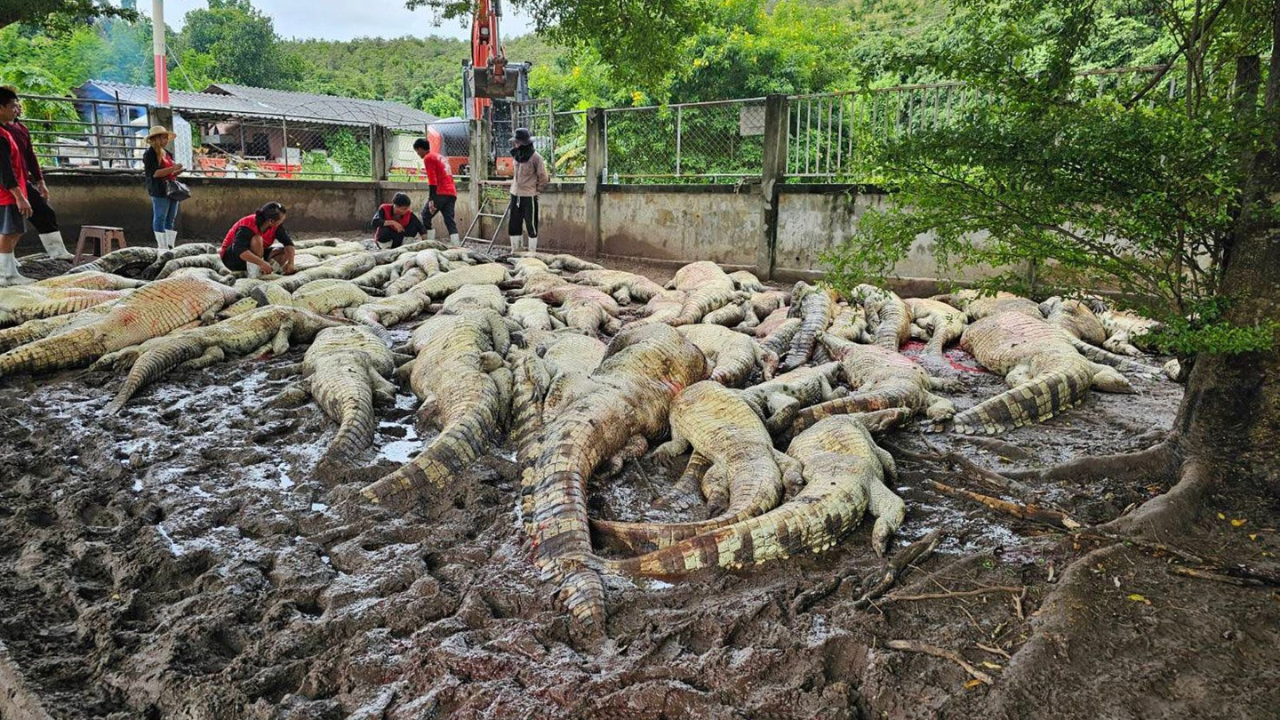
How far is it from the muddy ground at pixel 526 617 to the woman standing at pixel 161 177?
30.0 ft

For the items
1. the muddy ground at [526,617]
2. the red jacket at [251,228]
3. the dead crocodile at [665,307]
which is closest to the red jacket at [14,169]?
the red jacket at [251,228]

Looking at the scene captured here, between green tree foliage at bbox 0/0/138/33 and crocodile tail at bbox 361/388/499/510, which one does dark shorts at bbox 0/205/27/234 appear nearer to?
green tree foliage at bbox 0/0/138/33

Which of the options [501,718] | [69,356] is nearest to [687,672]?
[501,718]

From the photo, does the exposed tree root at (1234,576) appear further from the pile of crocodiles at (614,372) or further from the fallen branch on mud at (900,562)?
the pile of crocodiles at (614,372)

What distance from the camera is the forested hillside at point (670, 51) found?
1264 cm

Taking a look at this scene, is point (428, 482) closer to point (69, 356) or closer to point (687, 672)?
point (687, 672)

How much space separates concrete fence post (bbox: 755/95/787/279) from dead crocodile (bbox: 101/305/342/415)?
7.32m

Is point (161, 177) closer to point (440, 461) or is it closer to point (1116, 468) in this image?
point (440, 461)

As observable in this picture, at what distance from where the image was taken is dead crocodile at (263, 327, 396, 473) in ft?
16.4

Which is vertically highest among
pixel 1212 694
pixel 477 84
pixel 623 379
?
pixel 477 84

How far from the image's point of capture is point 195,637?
293cm

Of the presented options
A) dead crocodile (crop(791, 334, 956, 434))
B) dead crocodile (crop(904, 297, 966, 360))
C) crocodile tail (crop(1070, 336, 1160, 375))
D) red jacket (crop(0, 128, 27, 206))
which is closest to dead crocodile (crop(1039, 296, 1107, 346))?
crocodile tail (crop(1070, 336, 1160, 375))

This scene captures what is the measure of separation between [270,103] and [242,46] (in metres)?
23.6

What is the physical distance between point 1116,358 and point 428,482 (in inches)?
275
